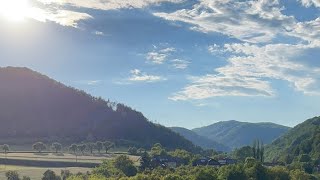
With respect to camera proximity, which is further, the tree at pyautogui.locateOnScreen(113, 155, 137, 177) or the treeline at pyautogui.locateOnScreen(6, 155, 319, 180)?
the tree at pyautogui.locateOnScreen(113, 155, 137, 177)

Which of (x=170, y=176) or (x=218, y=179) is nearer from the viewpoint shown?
(x=170, y=176)

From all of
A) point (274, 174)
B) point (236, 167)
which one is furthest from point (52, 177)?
point (274, 174)

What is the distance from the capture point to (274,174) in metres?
144

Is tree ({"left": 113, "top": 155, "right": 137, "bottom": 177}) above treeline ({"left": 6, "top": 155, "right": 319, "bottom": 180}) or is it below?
above

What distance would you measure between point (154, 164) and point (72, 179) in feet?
211

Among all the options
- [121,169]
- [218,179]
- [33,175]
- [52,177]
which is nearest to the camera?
[218,179]

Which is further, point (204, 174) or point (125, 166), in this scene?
point (125, 166)

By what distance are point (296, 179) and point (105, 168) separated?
196ft

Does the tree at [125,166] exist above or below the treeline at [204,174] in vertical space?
above

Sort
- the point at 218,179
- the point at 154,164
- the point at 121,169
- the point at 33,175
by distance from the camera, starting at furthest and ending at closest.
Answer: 1. the point at 154,164
2. the point at 33,175
3. the point at 121,169
4. the point at 218,179

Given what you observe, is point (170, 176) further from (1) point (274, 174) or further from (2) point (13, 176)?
(2) point (13, 176)

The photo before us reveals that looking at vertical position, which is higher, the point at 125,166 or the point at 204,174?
the point at 125,166

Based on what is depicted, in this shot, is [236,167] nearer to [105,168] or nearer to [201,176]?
[201,176]

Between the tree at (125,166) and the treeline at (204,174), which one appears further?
the tree at (125,166)
